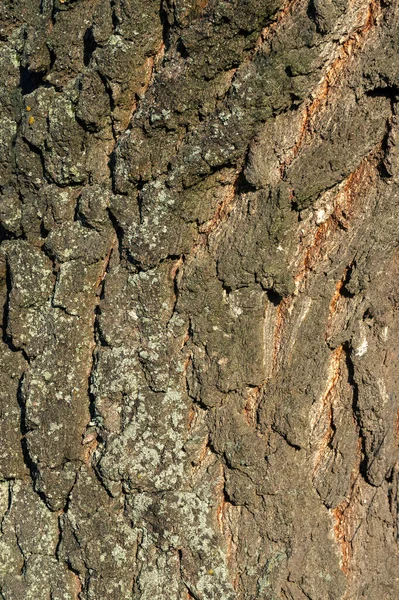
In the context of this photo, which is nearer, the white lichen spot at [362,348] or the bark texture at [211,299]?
the bark texture at [211,299]

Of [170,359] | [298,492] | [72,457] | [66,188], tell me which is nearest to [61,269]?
[66,188]

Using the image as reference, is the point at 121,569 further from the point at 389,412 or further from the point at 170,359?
the point at 389,412

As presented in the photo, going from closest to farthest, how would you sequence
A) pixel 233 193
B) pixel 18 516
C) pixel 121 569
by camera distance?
pixel 233 193
pixel 121 569
pixel 18 516

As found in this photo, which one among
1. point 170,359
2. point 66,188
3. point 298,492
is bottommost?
point 298,492

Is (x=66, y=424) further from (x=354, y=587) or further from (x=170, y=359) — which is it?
(x=354, y=587)

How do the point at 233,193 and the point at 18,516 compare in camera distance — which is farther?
the point at 18,516

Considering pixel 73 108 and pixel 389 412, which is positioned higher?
pixel 73 108

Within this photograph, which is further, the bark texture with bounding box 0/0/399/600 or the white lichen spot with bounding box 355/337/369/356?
the white lichen spot with bounding box 355/337/369/356

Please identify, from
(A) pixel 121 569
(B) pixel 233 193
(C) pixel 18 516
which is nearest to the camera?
(B) pixel 233 193
